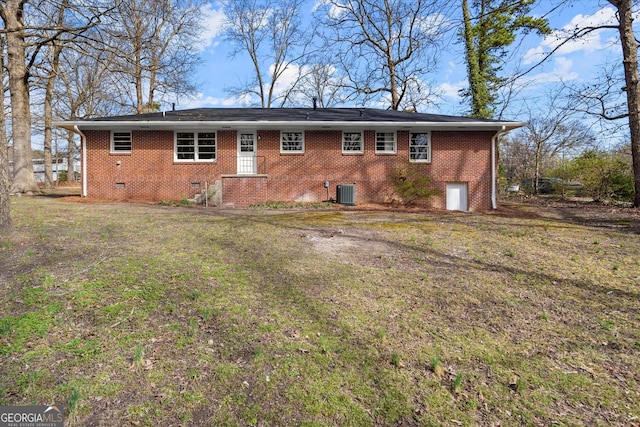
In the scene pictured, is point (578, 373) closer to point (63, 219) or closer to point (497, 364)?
point (497, 364)

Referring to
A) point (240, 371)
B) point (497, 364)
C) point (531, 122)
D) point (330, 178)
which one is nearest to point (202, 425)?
point (240, 371)

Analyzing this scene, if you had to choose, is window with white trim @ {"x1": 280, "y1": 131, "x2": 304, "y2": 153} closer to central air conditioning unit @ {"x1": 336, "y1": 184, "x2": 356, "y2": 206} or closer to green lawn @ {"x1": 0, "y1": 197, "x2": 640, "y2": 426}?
central air conditioning unit @ {"x1": 336, "y1": 184, "x2": 356, "y2": 206}

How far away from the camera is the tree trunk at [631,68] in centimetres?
1062

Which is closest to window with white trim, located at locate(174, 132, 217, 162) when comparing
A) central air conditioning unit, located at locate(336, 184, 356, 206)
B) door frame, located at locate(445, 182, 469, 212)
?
central air conditioning unit, located at locate(336, 184, 356, 206)

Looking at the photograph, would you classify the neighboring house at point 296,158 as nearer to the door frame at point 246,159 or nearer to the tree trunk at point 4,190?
the door frame at point 246,159

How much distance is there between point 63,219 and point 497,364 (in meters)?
8.60

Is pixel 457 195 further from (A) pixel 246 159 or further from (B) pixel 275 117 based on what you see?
(A) pixel 246 159

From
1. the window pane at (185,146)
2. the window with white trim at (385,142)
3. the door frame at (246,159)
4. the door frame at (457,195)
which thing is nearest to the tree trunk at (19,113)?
the window pane at (185,146)

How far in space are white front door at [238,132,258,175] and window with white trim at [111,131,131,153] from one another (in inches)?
171

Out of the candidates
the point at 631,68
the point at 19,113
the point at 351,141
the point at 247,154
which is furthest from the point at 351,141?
the point at 19,113

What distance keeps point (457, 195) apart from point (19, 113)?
18103mm

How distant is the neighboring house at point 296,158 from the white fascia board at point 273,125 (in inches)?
3.5

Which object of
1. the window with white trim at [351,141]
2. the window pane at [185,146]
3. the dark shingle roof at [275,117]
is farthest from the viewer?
the window with white trim at [351,141]

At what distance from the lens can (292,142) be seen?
14.1 meters
